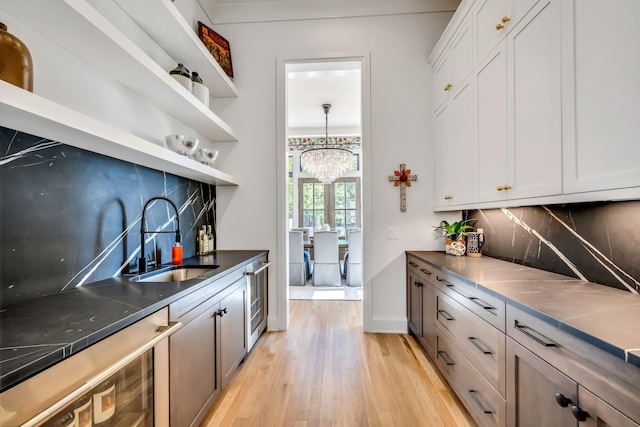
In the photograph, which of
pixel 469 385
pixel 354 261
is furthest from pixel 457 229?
pixel 354 261

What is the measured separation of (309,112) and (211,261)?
4.33 metres

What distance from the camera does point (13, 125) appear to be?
41.9 inches

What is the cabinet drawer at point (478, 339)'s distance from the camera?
127cm

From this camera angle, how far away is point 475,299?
150 cm

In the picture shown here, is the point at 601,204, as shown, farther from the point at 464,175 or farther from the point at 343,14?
the point at 343,14

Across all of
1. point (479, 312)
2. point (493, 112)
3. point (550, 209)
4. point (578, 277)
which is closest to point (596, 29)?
point (493, 112)

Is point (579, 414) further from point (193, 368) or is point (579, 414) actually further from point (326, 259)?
point (326, 259)

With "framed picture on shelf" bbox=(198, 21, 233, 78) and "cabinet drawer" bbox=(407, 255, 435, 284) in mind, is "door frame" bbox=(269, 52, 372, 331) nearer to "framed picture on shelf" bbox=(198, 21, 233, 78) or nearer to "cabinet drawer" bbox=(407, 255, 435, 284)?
"cabinet drawer" bbox=(407, 255, 435, 284)

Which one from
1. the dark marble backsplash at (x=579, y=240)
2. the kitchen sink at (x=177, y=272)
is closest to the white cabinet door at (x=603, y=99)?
the dark marble backsplash at (x=579, y=240)

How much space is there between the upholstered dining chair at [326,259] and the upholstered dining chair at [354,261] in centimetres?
21

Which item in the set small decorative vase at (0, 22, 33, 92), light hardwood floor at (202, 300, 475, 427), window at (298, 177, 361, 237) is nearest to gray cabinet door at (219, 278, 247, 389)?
light hardwood floor at (202, 300, 475, 427)

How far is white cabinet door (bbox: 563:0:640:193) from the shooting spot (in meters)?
0.97

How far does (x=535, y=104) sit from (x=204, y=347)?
2.19 metres

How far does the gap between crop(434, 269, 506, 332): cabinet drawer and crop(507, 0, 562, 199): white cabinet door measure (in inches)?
23.1
